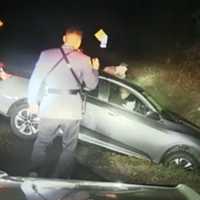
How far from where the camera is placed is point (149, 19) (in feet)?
83.9

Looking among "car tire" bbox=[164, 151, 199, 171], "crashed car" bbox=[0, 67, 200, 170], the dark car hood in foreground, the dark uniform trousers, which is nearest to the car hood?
"crashed car" bbox=[0, 67, 200, 170]

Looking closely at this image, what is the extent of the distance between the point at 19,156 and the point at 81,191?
6.54 metres

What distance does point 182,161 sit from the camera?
11500 millimetres

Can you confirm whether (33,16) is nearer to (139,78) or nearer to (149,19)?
(149,19)

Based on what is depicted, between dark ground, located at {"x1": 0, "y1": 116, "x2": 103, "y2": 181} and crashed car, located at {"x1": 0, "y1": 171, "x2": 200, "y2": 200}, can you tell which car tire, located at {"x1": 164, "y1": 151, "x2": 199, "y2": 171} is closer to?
dark ground, located at {"x1": 0, "y1": 116, "x2": 103, "y2": 181}

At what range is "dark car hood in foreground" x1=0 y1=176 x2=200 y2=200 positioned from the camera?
4.04m

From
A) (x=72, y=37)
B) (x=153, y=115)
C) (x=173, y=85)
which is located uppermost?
(x=173, y=85)

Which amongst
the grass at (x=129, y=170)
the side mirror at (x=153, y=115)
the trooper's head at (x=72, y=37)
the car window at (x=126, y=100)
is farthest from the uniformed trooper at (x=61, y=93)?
the side mirror at (x=153, y=115)

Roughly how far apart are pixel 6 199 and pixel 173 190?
1.23 m

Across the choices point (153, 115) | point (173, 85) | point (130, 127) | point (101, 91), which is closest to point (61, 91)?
point (101, 91)

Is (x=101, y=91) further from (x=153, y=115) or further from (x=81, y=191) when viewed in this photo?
(x=81, y=191)

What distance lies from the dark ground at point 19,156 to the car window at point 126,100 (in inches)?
46.2

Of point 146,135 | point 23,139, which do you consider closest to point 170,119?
point 146,135

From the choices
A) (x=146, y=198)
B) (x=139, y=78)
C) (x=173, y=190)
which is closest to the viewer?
(x=146, y=198)
